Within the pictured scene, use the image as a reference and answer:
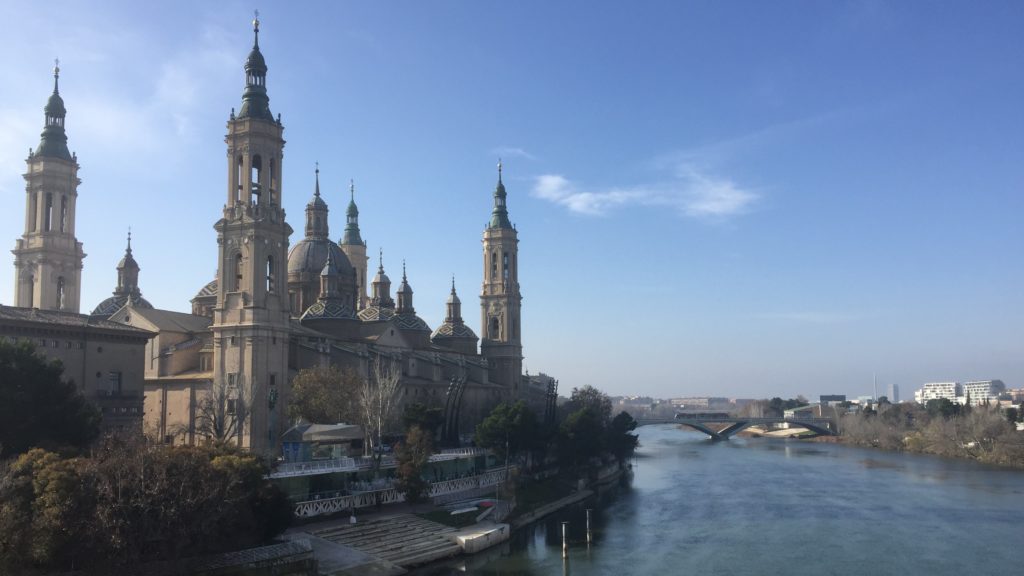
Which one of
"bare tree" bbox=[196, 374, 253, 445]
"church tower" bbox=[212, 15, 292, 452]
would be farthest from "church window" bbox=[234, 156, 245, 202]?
"bare tree" bbox=[196, 374, 253, 445]

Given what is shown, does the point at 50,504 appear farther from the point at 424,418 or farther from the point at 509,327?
the point at 509,327

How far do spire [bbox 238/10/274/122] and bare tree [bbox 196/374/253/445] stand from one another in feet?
56.6

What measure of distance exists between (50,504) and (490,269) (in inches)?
2648

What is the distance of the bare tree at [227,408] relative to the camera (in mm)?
Result: 47438

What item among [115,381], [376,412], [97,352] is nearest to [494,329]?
[376,412]

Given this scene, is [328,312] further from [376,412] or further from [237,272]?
[376,412]

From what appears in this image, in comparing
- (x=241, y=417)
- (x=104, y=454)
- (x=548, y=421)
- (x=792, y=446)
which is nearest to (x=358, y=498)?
(x=241, y=417)

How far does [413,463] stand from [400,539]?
6354mm

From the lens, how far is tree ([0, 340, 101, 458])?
3328cm

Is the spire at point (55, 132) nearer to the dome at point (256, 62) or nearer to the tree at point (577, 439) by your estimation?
the dome at point (256, 62)

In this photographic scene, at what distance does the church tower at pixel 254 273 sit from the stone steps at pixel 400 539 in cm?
1274

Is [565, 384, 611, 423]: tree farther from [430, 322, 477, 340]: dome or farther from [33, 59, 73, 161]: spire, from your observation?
[33, 59, 73, 161]: spire

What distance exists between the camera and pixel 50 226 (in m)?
64.9

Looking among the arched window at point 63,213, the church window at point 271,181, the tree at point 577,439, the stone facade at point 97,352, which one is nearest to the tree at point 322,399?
the stone facade at point 97,352
